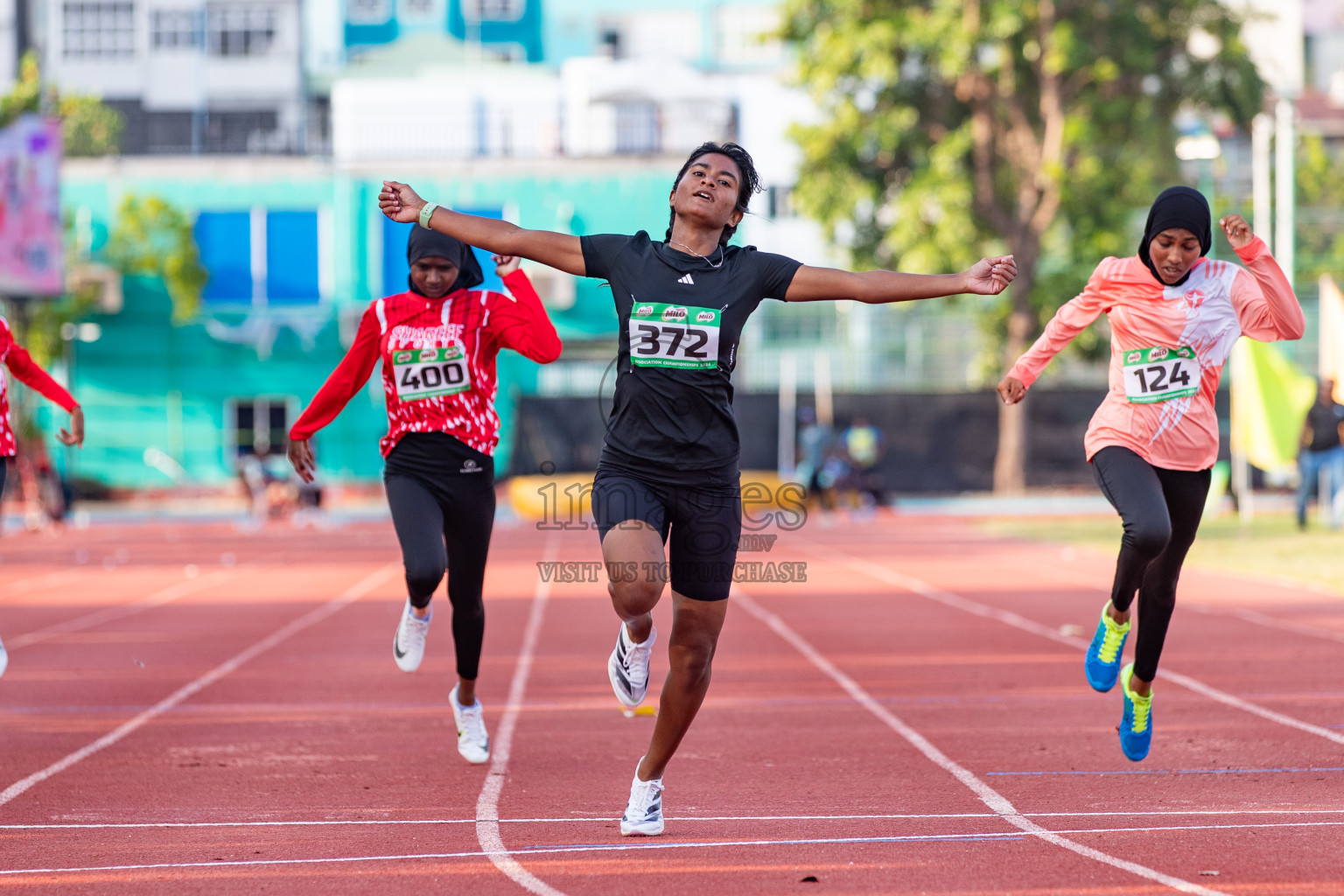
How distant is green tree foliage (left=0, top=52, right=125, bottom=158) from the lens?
36156mm

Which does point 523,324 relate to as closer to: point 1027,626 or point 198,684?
point 198,684

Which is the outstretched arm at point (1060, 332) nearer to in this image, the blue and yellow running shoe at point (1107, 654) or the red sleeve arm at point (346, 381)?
the blue and yellow running shoe at point (1107, 654)

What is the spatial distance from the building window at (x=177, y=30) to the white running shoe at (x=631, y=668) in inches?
1720

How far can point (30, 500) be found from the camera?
2839cm

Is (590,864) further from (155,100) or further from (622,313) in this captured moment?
(155,100)

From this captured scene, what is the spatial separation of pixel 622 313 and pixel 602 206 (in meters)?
32.9

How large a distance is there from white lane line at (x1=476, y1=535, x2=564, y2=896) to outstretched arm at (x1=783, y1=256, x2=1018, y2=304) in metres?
1.97

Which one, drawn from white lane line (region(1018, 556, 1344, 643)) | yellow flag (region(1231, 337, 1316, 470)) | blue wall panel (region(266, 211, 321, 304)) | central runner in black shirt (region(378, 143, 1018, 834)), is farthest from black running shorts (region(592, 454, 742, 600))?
blue wall panel (region(266, 211, 321, 304))

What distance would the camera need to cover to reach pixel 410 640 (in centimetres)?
692

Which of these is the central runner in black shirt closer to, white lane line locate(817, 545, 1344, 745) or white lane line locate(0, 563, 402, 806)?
white lane line locate(0, 563, 402, 806)

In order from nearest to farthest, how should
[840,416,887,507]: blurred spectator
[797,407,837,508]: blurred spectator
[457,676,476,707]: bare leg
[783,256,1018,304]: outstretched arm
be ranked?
[783,256,1018,304]: outstretched arm < [457,676,476,707]: bare leg < [840,416,887,507]: blurred spectator < [797,407,837,508]: blurred spectator

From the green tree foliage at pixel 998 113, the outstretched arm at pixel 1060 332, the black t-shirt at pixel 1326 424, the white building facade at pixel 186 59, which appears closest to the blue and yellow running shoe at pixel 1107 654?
the outstretched arm at pixel 1060 332

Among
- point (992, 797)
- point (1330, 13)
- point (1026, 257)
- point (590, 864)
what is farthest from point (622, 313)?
point (1330, 13)

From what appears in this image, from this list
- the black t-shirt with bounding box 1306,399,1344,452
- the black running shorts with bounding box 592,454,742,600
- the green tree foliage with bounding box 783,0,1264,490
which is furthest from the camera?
the green tree foliage with bounding box 783,0,1264,490
